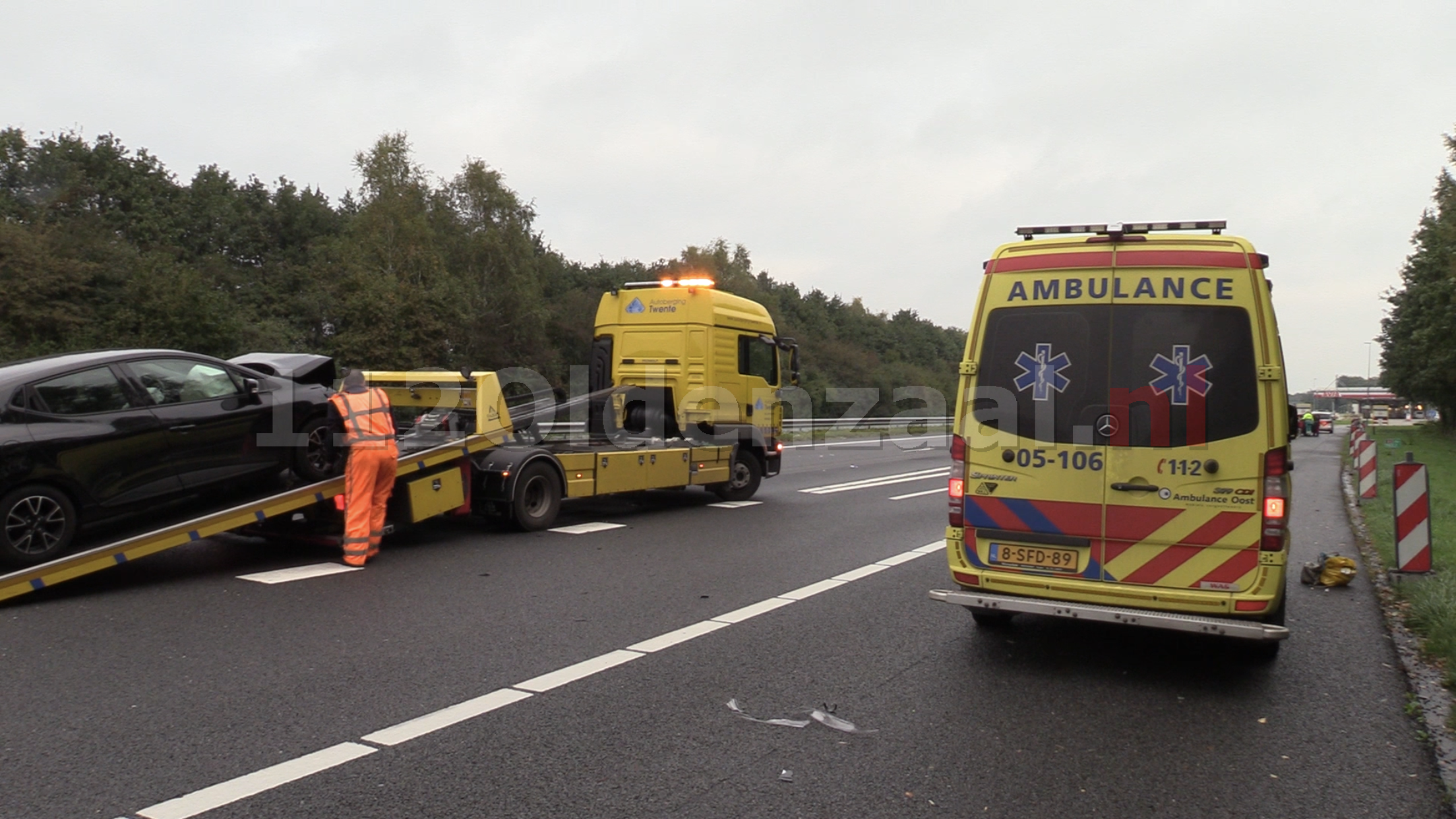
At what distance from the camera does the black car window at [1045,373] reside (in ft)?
18.6

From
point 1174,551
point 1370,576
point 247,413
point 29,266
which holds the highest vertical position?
point 29,266

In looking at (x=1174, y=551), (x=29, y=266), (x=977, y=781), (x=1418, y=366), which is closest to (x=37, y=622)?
(x=977, y=781)

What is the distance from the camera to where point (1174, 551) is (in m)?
5.45

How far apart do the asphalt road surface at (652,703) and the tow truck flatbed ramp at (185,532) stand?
8.7 inches

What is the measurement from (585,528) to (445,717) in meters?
6.62

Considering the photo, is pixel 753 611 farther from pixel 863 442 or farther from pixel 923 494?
pixel 863 442

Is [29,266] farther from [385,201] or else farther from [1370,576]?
[1370,576]

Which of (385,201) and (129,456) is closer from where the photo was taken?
(129,456)

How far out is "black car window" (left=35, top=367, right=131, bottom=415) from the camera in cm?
721

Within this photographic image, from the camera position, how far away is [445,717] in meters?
4.74

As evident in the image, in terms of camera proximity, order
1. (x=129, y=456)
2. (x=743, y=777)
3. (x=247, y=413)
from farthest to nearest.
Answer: (x=247, y=413) → (x=129, y=456) → (x=743, y=777)

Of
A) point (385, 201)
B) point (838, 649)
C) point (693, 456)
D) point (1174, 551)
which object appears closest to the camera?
point (1174, 551)

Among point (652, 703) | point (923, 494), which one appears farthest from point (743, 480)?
point (652, 703)

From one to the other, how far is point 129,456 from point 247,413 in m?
1.07
